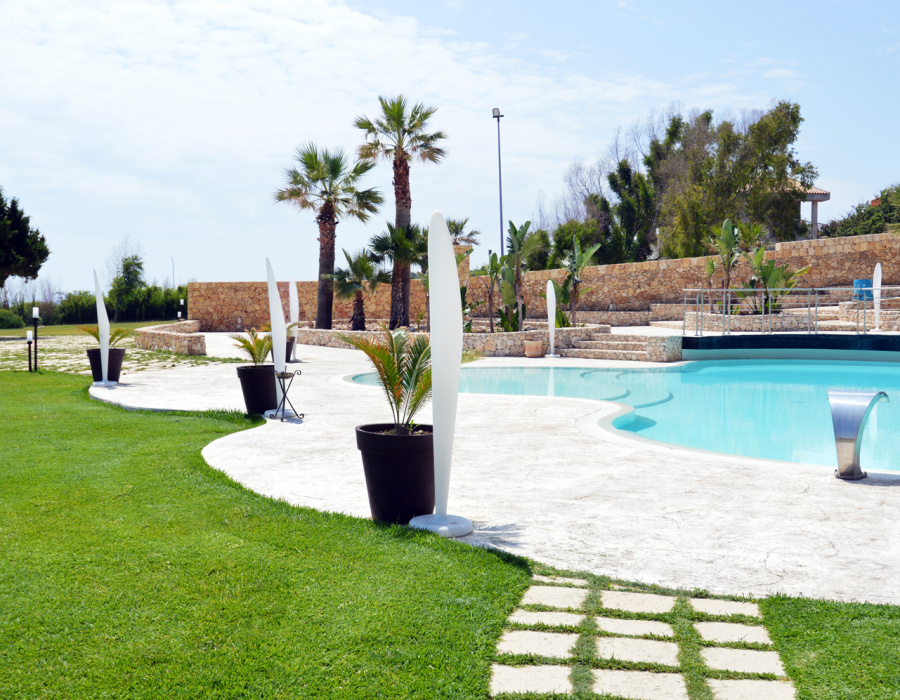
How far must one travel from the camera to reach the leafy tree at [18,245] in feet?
118

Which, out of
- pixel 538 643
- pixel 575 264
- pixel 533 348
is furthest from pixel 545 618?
pixel 575 264

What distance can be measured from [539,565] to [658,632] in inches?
38.3

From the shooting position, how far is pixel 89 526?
15.6 feet

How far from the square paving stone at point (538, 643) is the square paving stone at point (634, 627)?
19 centimetres

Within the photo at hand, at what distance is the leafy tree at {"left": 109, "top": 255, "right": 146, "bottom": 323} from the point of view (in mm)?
42078

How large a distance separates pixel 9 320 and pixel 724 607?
46.5 metres

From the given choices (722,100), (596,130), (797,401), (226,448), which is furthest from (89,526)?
(596,130)

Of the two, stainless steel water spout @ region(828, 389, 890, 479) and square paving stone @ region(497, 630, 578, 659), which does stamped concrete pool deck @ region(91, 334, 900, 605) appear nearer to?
stainless steel water spout @ region(828, 389, 890, 479)

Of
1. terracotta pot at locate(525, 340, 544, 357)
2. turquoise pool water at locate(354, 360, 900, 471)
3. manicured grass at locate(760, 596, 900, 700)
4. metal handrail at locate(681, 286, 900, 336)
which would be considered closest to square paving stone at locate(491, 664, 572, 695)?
manicured grass at locate(760, 596, 900, 700)

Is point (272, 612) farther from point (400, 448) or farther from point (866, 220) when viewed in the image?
point (866, 220)

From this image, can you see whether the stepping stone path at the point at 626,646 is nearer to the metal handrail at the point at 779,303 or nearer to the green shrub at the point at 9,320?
the metal handrail at the point at 779,303

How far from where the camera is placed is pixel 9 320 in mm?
41531

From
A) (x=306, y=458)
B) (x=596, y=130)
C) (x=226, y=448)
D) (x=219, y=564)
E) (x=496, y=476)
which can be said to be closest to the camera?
(x=219, y=564)

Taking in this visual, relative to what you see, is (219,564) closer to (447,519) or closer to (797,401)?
(447,519)
